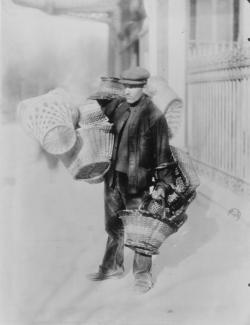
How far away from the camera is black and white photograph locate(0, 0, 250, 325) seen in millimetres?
3199

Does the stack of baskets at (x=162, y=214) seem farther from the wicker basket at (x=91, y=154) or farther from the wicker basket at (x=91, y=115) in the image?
the wicker basket at (x=91, y=115)

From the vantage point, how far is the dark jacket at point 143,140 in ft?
10.4

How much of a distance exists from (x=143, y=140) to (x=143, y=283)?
2.62 feet

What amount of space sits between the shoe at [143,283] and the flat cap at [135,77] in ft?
3.44

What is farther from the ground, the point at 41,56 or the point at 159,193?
the point at 41,56

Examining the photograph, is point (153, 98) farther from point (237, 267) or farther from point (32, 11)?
point (237, 267)

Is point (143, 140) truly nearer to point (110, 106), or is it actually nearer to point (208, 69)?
point (110, 106)

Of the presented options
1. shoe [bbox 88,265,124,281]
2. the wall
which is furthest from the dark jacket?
shoe [bbox 88,265,124,281]

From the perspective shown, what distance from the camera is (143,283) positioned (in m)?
3.35

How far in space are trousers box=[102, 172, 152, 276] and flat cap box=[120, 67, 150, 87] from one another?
0.48 metres

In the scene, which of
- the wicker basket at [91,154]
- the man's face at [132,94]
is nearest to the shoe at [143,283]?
the wicker basket at [91,154]

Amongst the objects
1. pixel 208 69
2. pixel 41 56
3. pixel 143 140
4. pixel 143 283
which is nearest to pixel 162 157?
pixel 143 140

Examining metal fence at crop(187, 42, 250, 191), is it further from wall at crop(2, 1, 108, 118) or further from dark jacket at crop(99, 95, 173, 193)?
wall at crop(2, 1, 108, 118)

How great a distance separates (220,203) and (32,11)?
4.86ft
